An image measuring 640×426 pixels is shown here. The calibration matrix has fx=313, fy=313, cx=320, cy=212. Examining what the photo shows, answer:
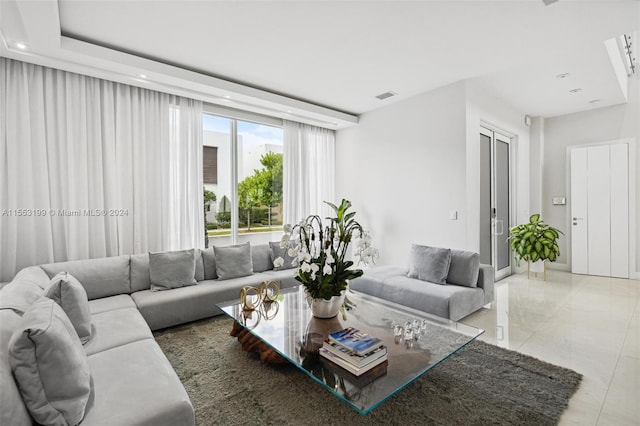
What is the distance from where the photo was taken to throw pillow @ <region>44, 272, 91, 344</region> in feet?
6.48

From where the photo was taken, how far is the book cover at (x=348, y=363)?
164cm

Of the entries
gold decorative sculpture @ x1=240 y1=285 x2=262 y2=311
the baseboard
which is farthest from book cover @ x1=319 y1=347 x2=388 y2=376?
the baseboard

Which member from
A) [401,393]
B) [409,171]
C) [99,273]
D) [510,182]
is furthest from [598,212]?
[99,273]

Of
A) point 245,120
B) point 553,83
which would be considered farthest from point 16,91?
point 553,83

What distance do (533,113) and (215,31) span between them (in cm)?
551

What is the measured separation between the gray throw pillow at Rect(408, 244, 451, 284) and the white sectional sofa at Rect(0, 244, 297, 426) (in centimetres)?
158

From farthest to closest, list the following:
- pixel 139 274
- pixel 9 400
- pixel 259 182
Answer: pixel 259 182
pixel 139 274
pixel 9 400

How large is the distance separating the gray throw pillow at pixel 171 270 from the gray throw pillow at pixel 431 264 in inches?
102

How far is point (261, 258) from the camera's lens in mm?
4297

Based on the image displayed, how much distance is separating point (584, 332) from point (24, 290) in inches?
184

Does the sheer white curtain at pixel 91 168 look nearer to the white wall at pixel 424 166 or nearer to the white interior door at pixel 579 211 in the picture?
the white wall at pixel 424 166

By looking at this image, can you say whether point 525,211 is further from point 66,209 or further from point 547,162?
point 66,209

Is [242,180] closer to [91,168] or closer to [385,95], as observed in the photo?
[91,168]

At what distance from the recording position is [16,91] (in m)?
3.13
